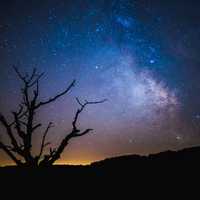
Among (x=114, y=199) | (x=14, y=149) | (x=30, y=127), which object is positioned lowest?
(x=114, y=199)

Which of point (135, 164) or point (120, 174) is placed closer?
point (120, 174)

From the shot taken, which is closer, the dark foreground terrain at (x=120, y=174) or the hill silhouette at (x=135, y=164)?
the dark foreground terrain at (x=120, y=174)

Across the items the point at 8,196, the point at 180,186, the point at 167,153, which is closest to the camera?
the point at 180,186

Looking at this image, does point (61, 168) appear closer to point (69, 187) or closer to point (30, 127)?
point (69, 187)

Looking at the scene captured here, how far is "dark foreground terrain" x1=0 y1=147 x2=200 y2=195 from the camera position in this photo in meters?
7.77

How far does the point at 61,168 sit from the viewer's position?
10047 mm

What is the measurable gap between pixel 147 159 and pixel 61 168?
291cm

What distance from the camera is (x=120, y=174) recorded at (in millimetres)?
8695

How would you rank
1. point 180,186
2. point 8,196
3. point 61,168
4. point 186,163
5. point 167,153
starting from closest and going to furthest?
point 180,186 → point 186,163 → point 8,196 → point 167,153 → point 61,168

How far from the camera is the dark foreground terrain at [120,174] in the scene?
306 inches

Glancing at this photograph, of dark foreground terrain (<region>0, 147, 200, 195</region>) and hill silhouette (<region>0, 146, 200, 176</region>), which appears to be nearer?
dark foreground terrain (<region>0, 147, 200, 195</region>)

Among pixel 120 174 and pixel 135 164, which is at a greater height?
pixel 135 164

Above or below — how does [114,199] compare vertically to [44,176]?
below

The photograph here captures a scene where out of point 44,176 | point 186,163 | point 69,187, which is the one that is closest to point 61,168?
point 44,176
